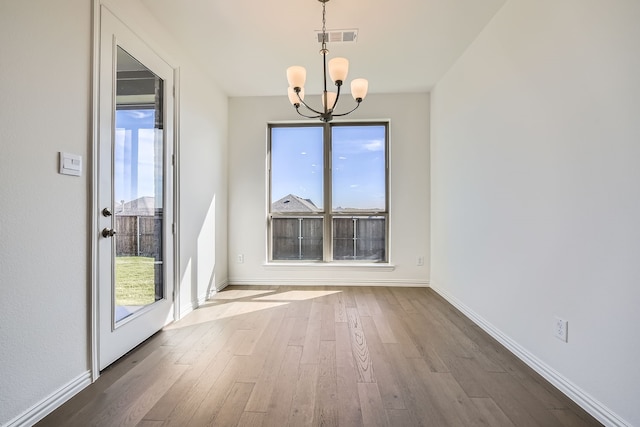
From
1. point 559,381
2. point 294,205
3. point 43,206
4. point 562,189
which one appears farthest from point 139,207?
point 559,381

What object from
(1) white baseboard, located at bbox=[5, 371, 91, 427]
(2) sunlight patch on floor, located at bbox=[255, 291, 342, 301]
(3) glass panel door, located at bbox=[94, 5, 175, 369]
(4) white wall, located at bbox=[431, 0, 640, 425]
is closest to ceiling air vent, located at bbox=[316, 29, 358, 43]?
(4) white wall, located at bbox=[431, 0, 640, 425]

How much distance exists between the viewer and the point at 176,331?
2.61 meters

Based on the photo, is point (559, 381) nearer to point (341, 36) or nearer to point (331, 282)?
point (331, 282)

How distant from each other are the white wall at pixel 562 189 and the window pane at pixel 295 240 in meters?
2.08

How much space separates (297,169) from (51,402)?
3359 millimetres

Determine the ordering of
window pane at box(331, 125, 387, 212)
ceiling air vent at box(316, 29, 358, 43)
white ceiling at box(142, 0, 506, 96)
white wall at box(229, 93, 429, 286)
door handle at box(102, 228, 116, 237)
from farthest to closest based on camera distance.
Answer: window pane at box(331, 125, 387, 212)
white wall at box(229, 93, 429, 286)
ceiling air vent at box(316, 29, 358, 43)
white ceiling at box(142, 0, 506, 96)
door handle at box(102, 228, 116, 237)

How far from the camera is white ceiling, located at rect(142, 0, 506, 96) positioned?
234 centimetres

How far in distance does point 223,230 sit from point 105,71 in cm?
240

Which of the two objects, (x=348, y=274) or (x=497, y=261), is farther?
(x=348, y=274)

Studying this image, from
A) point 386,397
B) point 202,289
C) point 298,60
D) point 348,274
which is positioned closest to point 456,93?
point 298,60

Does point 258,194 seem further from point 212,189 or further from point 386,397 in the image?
point 386,397

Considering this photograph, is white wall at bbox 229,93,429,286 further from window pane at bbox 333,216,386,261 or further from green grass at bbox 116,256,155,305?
green grass at bbox 116,256,155,305

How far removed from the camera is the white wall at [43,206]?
54.3 inches

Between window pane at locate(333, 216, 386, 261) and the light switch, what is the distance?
9.97ft
